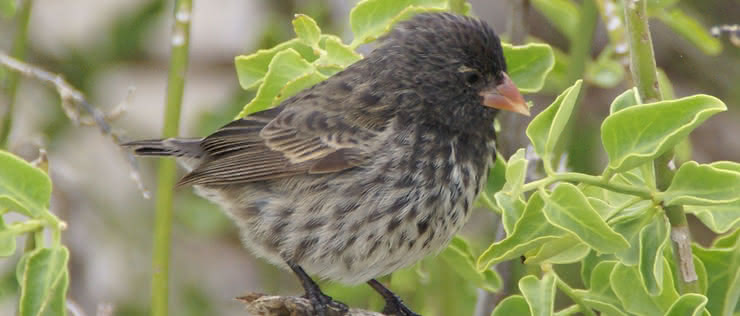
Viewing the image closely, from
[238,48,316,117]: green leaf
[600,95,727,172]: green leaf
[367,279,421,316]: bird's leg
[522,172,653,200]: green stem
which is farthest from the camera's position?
[367,279,421,316]: bird's leg

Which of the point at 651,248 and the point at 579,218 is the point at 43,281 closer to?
the point at 579,218

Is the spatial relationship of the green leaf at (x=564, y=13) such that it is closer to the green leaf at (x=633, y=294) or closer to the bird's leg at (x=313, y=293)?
the bird's leg at (x=313, y=293)

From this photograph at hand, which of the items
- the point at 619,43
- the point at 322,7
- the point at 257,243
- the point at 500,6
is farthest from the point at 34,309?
the point at 500,6

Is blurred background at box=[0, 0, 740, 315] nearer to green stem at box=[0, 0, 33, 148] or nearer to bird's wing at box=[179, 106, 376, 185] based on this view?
green stem at box=[0, 0, 33, 148]

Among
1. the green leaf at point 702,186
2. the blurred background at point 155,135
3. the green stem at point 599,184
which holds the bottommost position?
the blurred background at point 155,135

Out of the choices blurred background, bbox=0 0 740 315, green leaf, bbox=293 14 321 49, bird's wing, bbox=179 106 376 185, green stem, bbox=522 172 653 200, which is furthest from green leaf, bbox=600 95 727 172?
blurred background, bbox=0 0 740 315

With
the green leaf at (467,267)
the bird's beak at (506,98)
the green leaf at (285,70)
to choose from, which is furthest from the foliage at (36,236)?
the bird's beak at (506,98)
